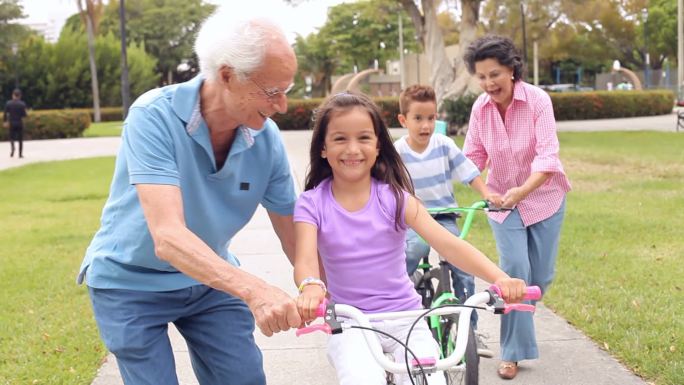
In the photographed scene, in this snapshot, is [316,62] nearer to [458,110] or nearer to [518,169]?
[458,110]

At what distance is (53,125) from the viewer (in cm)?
3600

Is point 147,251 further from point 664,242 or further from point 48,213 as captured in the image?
point 48,213

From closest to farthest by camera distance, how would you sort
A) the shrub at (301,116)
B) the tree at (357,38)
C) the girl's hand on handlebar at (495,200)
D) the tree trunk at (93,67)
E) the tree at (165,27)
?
the girl's hand on handlebar at (495,200)
the shrub at (301,116)
the tree trunk at (93,67)
the tree at (357,38)
the tree at (165,27)

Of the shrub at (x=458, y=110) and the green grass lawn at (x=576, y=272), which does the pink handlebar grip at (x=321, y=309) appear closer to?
the green grass lawn at (x=576, y=272)

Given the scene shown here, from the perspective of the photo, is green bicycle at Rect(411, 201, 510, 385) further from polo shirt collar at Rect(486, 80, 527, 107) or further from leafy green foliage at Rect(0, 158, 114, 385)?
leafy green foliage at Rect(0, 158, 114, 385)

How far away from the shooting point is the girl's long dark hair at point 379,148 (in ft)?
11.1

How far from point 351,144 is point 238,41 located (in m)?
0.71

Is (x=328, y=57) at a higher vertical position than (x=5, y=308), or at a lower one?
higher

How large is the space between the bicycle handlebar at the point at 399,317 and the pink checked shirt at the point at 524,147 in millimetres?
2263

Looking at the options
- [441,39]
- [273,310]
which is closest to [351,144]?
[273,310]

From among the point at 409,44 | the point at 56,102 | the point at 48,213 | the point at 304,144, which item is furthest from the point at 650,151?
the point at 409,44

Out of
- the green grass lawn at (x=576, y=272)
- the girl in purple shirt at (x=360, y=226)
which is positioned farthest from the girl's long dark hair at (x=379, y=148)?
the green grass lawn at (x=576, y=272)

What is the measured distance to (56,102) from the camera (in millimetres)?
54781

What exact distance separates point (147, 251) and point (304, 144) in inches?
926
